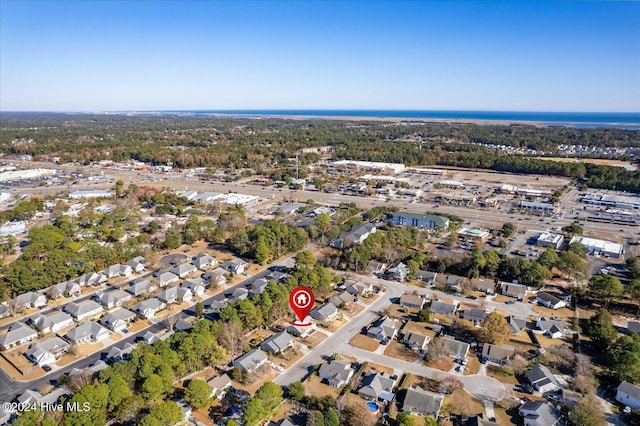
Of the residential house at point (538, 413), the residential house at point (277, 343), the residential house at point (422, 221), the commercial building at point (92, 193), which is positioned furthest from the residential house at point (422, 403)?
the commercial building at point (92, 193)

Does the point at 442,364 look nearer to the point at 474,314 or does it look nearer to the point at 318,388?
the point at 474,314

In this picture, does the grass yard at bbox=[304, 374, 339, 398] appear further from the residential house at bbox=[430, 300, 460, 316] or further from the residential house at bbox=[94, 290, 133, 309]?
the residential house at bbox=[94, 290, 133, 309]

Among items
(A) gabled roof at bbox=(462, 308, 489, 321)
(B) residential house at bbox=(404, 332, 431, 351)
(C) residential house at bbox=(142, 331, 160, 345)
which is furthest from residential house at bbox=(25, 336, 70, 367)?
(A) gabled roof at bbox=(462, 308, 489, 321)

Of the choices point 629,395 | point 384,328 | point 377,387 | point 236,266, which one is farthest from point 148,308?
point 629,395

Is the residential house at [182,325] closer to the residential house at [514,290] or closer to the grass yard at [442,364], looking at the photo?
the grass yard at [442,364]

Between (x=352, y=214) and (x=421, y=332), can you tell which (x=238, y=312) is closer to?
(x=421, y=332)

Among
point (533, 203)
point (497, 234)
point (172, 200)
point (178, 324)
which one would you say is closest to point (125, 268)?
point (178, 324)

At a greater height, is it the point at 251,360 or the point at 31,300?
the point at 251,360
